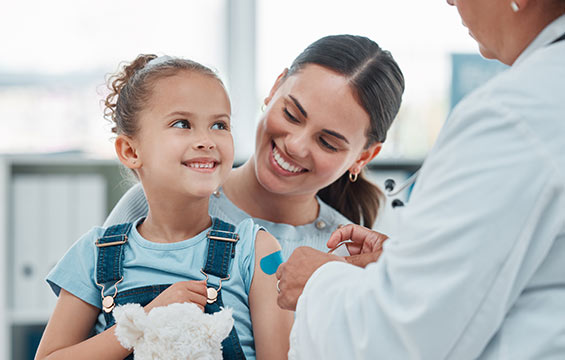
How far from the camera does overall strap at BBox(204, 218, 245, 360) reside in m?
1.17

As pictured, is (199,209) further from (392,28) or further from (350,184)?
(392,28)

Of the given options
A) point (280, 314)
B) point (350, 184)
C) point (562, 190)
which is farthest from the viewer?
point (350, 184)

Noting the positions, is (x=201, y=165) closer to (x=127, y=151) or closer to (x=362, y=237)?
(x=127, y=151)

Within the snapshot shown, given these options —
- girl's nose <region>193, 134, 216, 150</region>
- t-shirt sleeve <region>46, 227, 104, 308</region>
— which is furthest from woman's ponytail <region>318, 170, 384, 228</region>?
t-shirt sleeve <region>46, 227, 104, 308</region>

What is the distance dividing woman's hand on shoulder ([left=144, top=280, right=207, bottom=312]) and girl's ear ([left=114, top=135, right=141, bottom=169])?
11.8 inches

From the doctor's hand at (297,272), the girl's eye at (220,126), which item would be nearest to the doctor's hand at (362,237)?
the doctor's hand at (297,272)

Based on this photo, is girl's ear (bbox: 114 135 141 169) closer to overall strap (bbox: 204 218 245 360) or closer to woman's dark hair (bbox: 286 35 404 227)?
overall strap (bbox: 204 218 245 360)

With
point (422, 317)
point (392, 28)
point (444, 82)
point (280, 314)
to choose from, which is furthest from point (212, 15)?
point (422, 317)

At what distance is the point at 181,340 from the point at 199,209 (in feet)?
1.11

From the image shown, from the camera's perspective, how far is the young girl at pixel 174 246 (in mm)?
1196

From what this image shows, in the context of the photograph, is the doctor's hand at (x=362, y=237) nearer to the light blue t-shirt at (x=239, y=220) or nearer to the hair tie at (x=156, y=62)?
the light blue t-shirt at (x=239, y=220)

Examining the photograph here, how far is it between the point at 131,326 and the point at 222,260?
247mm

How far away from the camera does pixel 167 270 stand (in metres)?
1.23

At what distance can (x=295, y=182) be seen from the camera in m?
1.53
